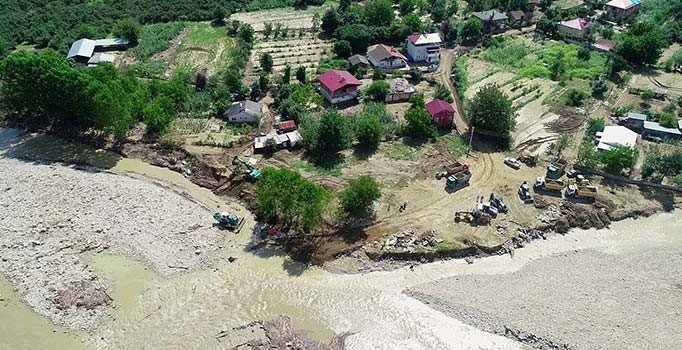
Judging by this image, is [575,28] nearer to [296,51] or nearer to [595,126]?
[595,126]

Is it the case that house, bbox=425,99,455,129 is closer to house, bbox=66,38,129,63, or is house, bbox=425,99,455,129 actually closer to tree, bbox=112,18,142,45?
house, bbox=66,38,129,63

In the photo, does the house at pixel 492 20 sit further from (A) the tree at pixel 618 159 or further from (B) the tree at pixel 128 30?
(B) the tree at pixel 128 30

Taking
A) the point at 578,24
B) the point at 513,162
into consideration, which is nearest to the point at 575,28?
the point at 578,24

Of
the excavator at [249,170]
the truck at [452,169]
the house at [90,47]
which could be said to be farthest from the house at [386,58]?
the house at [90,47]

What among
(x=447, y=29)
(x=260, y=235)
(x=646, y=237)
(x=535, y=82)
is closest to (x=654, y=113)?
(x=535, y=82)

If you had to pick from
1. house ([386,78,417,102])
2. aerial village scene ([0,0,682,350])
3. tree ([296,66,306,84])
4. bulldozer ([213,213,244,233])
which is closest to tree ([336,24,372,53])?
aerial village scene ([0,0,682,350])

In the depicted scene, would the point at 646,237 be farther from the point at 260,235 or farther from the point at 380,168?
the point at 260,235
